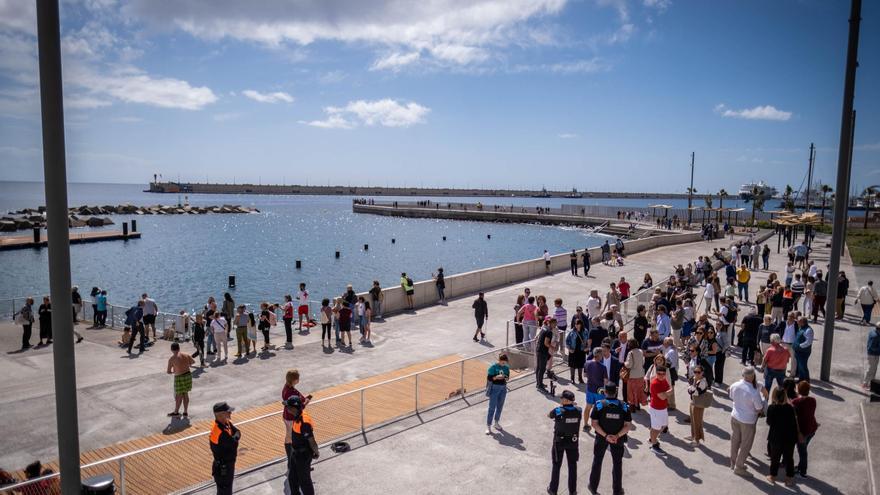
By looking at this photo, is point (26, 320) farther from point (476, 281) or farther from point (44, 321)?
point (476, 281)

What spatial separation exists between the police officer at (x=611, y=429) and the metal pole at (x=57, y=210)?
235 inches

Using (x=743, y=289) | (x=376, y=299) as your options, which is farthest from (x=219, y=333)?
(x=743, y=289)

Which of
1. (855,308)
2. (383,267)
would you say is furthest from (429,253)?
(855,308)

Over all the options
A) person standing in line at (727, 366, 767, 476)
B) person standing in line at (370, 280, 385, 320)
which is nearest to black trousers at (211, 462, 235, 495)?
person standing in line at (727, 366, 767, 476)

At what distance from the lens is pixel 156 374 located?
13.5m

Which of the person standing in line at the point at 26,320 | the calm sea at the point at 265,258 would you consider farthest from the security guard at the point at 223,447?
the calm sea at the point at 265,258

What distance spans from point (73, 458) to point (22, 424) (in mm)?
7916

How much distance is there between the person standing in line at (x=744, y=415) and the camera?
27.0ft

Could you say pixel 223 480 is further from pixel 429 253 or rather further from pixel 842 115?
pixel 429 253

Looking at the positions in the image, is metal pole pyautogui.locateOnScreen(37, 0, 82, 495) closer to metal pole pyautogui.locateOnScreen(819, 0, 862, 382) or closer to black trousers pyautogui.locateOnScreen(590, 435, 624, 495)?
black trousers pyautogui.locateOnScreen(590, 435, 624, 495)

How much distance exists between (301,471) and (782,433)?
6.69 m

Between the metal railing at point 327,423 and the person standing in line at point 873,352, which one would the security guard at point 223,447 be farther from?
the person standing in line at point 873,352

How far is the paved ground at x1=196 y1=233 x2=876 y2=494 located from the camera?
26.5ft

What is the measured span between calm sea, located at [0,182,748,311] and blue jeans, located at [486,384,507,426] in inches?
1234
